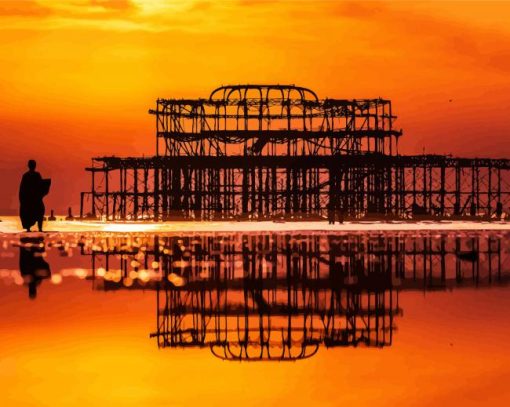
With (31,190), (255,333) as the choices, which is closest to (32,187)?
(31,190)

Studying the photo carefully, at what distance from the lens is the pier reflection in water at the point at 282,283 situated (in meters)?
12.3

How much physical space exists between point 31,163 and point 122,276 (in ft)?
70.9

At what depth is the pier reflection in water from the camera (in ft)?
40.2

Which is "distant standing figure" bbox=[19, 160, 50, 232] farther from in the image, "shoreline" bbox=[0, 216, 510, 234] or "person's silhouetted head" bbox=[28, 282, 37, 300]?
"person's silhouetted head" bbox=[28, 282, 37, 300]

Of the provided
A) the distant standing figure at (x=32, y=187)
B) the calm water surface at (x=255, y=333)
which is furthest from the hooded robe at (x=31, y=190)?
the calm water surface at (x=255, y=333)

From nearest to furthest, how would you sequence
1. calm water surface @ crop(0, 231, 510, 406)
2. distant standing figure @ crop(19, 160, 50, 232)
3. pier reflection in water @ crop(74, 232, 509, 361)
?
calm water surface @ crop(0, 231, 510, 406) < pier reflection in water @ crop(74, 232, 509, 361) < distant standing figure @ crop(19, 160, 50, 232)

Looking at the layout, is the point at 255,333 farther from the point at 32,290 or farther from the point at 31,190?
the point at 31,190

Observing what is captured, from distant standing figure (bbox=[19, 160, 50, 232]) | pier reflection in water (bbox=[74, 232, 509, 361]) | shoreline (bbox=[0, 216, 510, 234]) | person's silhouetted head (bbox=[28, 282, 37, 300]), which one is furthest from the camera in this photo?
shoreline (bbox=[0, 216, 510, 234])

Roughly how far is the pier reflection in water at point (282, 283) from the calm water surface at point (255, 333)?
0.13 ft

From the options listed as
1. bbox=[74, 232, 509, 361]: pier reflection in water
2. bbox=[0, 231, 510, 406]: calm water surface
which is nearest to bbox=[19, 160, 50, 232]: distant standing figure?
bbox=[74, 232, 509, 361]: pier reflection in water

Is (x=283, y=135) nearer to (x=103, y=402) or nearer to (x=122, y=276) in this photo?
(x=122, y=276)

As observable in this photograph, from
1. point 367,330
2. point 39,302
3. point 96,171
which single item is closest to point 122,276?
point 39,302

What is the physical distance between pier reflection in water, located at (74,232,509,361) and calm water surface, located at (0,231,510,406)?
39mm

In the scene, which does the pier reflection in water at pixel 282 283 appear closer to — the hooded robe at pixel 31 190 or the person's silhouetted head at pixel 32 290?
the person's silhouetted head at pixel 32 290
